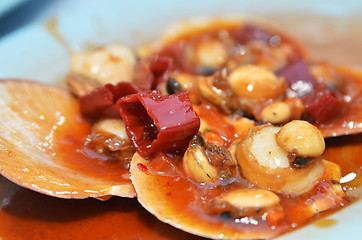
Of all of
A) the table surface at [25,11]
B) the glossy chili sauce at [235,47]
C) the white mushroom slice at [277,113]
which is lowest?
the glossy chili sauce at [235,47]

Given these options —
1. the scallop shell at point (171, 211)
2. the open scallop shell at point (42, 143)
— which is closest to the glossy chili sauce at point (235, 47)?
the open scallop shell at point (42, 143)

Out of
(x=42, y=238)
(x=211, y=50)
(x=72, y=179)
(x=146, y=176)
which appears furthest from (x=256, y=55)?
(x=42, y=238)

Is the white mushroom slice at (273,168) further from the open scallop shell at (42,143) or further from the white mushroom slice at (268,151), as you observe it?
the open scallop shell at (42,143)

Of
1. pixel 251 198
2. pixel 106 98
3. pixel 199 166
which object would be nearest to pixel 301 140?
pixel 251 198

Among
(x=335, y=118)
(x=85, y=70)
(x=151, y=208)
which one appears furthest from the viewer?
(x=85, y=70)

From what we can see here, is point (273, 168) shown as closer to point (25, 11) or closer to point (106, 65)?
point (106, 65)

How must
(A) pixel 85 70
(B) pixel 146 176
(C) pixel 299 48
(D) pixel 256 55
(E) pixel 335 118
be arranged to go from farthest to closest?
(C) pixel 299 48, (D) pixel 256 55, (A) pixel 85 70, (E) pixel 335 118, (B) pixel 146 176

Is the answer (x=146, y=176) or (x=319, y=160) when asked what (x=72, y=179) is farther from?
(x=319, y=160)
